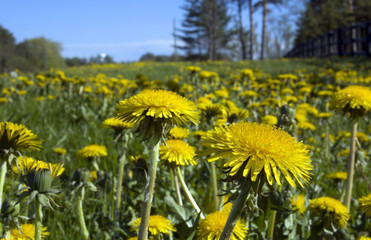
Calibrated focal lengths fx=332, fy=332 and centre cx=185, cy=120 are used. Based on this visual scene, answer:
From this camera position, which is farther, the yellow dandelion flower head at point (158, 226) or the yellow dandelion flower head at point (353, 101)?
the yellow dandelion flower head at point (353, 101)

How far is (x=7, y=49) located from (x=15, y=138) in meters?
41.5

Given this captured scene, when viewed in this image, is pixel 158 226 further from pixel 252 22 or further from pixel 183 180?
pixel 252 22

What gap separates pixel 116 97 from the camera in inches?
197

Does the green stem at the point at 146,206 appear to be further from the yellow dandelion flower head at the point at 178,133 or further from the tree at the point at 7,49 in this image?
the tree at the point at 7,49

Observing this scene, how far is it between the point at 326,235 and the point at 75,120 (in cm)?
328

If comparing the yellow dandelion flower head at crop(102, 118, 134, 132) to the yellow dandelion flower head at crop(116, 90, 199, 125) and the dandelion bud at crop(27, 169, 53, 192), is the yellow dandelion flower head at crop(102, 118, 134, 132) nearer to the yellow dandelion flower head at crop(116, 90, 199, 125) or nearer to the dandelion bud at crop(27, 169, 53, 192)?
the yellow dandelion flower head at crop(116, 90, 199, 125)

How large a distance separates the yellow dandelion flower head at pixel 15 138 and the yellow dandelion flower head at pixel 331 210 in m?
1.22

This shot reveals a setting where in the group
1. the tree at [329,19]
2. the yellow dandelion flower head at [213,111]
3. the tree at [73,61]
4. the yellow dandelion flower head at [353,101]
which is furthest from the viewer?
the tree at [73,61]

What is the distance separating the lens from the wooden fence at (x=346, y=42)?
14.0 meters

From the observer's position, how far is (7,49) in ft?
121

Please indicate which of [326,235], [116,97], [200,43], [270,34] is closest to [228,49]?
[200,43]

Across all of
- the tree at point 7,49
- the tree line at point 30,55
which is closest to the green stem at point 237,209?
the tree line at point 30,55

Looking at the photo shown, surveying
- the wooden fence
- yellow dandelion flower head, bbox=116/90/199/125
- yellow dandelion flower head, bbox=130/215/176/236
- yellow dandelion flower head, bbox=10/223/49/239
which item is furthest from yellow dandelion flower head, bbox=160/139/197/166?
the wooden fence

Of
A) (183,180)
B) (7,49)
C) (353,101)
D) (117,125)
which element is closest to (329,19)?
(353,101)
